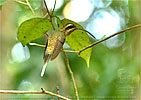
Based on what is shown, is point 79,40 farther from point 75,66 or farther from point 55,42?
point 75,66

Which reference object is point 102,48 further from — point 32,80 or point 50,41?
point 50,41

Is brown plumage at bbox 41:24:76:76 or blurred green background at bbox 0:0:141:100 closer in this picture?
brown plumage at bbox 41:24:76:76

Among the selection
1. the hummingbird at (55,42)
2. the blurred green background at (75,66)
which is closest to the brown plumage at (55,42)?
the hummingbird at (55,42)

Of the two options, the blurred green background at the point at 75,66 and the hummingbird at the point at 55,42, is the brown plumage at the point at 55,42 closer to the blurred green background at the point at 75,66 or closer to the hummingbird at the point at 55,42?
the hummingbird at the point at 55,42

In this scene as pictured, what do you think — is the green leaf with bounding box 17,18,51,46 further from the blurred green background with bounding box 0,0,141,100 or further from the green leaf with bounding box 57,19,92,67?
the blurred green background with bounding box 0,0,141,100

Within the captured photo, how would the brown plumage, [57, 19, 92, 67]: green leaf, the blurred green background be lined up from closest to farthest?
the brown plumage → [57, 19, 92, 67]: green leaf → the blurred green background

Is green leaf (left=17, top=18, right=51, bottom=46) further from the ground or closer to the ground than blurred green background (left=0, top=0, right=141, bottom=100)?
further from the ground

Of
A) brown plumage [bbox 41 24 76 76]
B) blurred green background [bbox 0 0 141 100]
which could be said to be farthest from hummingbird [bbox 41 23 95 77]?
blurred green background [bbox 0 0 141 100]

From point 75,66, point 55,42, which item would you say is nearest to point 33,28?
point 55,42
